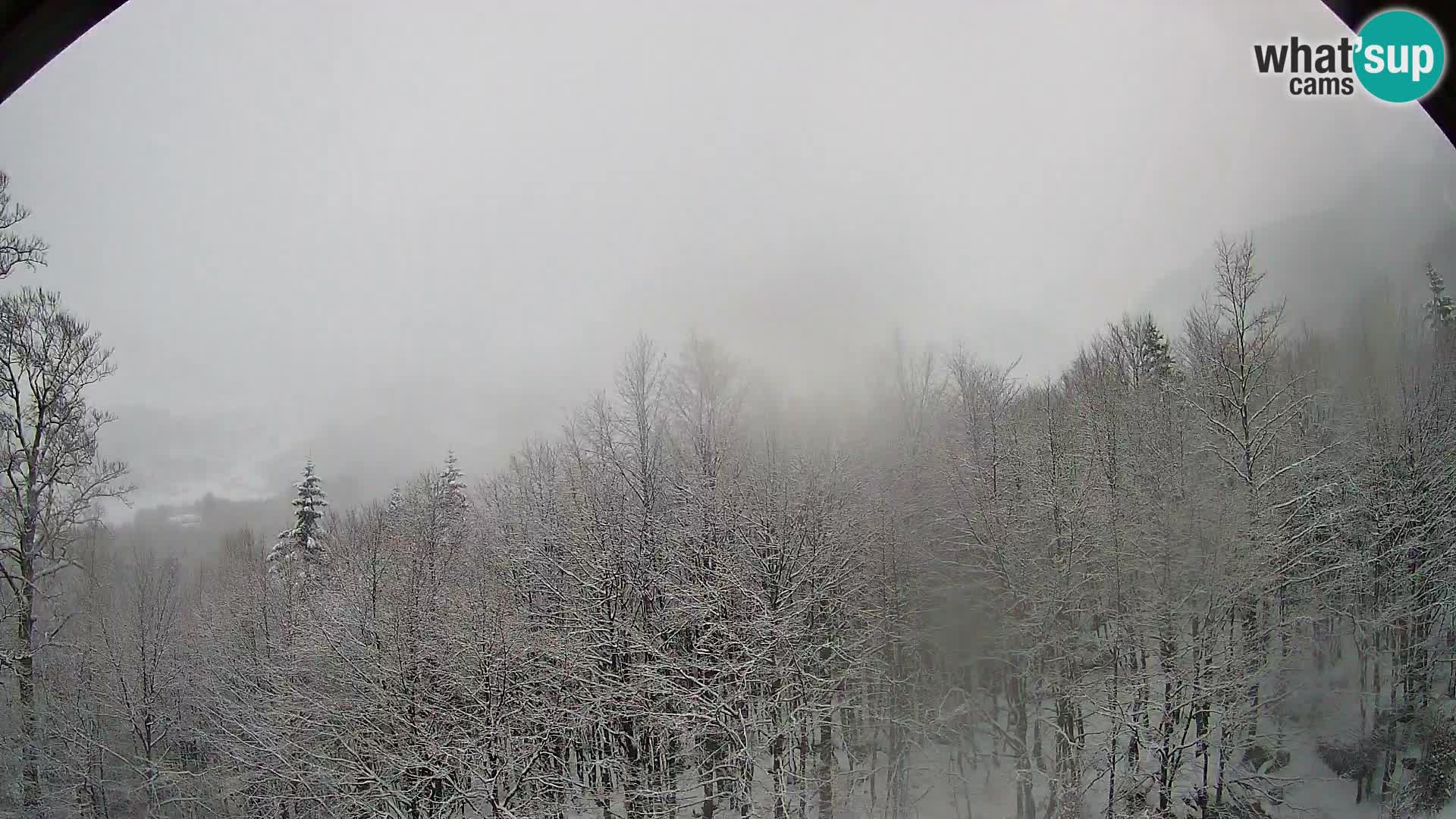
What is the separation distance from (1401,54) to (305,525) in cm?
3144

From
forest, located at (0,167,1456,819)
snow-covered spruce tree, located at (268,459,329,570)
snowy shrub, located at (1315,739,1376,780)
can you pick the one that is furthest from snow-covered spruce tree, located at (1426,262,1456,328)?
snow-covered spruce tree, located at (268,459,329,570)

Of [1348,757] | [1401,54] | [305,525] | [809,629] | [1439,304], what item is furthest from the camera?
[305,525]

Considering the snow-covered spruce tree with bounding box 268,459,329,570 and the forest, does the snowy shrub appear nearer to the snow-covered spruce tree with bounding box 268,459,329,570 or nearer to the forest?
the forest

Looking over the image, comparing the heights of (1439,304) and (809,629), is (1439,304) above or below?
above

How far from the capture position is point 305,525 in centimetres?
2623

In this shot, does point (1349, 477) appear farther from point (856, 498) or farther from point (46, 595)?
point (46, 595)

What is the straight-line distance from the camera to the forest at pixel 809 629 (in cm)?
1296

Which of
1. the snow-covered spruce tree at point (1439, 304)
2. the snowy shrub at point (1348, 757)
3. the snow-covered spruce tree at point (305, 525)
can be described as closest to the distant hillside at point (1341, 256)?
the snow-covered spruce tree at point (1439, 304)

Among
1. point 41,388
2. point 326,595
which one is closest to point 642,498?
point 326,595

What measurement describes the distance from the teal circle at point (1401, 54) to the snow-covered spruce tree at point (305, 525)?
29.2 m

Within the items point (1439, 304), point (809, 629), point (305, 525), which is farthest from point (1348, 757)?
point (305, 525)

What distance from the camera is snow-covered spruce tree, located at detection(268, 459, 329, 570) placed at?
25203 mm

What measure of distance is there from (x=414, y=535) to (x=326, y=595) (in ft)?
9.12

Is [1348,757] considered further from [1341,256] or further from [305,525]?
[305,525]
